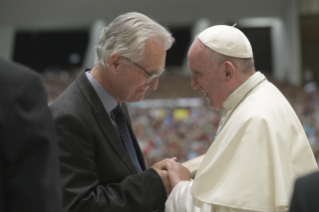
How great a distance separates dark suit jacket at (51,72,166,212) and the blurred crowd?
4490mm

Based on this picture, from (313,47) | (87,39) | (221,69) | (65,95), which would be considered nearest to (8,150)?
(65,95)

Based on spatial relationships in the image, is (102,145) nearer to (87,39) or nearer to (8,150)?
(8,150)

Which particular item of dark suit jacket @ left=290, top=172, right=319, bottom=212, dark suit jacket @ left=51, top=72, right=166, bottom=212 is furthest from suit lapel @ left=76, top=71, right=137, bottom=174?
dark suit jacket @ left=290, top=172, right=319, bottom=212

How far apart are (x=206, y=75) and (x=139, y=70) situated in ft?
1.07

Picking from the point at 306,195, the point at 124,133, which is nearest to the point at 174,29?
the point at 124,133

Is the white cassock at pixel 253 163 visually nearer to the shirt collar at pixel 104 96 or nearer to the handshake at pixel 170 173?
the handshake at pixel 170 173

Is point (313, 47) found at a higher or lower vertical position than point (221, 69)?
lower

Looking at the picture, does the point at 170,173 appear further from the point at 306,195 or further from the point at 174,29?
the point at 174,29

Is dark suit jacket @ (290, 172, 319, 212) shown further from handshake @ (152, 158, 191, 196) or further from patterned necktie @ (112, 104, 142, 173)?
patterned necktie @ (112, 104, 142, 173)

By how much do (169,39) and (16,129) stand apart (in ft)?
4.17

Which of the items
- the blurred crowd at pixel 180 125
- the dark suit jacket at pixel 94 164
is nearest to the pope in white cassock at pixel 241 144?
the dark suit jacket at pixel 94 164

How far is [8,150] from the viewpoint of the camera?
0.82 m

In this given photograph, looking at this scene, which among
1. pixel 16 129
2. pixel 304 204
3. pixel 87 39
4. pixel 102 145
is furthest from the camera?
pixel 87 39

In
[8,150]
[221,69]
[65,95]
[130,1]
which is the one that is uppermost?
[8,150]
